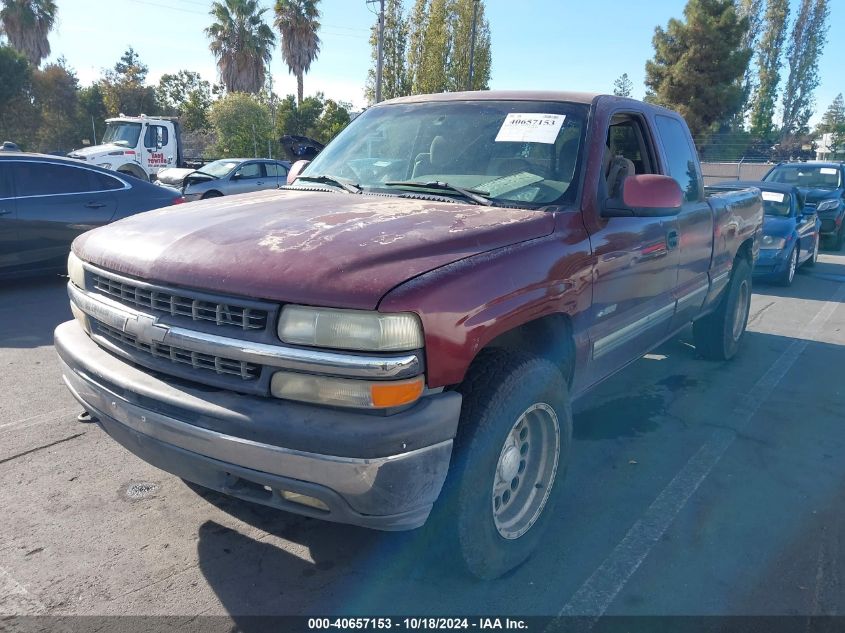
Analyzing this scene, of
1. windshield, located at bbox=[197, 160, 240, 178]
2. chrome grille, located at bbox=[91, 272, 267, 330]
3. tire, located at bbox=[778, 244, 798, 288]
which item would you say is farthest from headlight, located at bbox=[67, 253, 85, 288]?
windshield, located at bbox=[197, 160, 240, 178]

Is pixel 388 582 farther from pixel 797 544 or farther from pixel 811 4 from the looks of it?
pixel 811 4

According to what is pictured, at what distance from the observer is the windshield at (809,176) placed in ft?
48.6

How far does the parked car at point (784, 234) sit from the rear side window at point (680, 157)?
15.6 feet

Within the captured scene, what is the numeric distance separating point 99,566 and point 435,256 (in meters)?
1.90

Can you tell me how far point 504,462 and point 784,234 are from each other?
8690 mm

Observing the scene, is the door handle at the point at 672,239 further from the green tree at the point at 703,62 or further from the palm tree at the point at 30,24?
the palm tree at the point at 30,24

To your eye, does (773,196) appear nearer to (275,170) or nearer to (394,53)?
(275,170)

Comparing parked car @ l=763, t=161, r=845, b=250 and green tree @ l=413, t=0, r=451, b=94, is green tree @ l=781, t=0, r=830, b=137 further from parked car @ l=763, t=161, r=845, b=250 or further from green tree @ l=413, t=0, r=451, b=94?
parked car @ l=763, t=161, r=845, b=250

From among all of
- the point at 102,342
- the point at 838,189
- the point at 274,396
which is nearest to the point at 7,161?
the point at 102,342

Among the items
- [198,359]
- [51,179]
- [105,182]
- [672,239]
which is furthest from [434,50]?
[198,359]

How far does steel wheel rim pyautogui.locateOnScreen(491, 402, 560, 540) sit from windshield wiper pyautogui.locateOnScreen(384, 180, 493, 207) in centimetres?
103

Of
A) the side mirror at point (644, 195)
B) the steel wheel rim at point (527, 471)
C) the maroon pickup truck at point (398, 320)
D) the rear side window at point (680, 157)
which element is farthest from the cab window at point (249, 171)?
the steel wheel rim at point (527, 471)

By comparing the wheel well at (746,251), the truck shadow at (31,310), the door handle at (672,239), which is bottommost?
the truck shadow at (31,310)

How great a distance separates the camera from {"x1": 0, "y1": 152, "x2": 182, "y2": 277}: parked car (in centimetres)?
737
